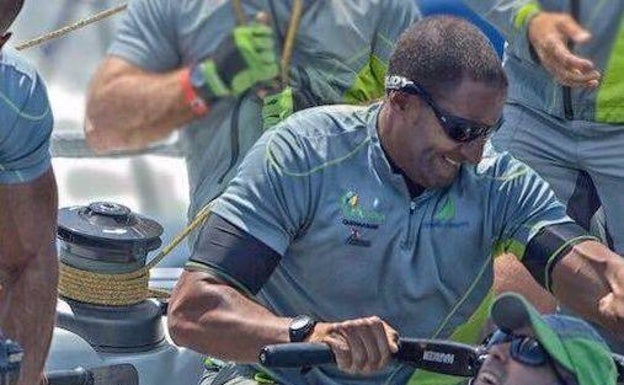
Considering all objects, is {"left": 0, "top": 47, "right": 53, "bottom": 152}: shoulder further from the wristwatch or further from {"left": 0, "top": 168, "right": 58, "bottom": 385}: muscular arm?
the wristwatch

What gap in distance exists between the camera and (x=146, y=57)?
585 centimetres

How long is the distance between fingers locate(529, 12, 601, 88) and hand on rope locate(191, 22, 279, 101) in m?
0.76

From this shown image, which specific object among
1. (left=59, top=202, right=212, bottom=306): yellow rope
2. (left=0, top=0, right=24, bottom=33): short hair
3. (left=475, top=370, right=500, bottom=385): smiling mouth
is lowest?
(left=59, top=202, right=212, bottom=306): yellow rope

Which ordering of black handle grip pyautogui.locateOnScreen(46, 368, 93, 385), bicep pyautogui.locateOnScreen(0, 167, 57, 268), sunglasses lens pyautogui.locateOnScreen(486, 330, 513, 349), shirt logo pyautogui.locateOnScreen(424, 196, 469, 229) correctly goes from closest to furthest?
sunglasses lens pyautogui.locateOnScreen(486, 330, 513, 349) → black handle grip pyautogui.locateOnScreen(46, 368, 93, 385) → shirt logo pyautogui.locateOnScreen(424, 196, 469, 229) → bicep pyautogui.locateOnScreen(0, 167, 57, 268)

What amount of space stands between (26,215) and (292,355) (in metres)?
1.09

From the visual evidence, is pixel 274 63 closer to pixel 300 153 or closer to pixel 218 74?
pixel 218 74

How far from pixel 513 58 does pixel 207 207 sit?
1064 mm

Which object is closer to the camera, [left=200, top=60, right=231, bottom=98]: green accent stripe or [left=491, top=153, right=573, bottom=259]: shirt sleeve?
[left=491, top=153, right=573, bottom=259]: shirt sleeve

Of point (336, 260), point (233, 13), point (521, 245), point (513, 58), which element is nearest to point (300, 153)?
point (336, 260)

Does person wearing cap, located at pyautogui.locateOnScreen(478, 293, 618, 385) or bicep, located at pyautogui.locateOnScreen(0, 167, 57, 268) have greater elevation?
person wearing cap, located at pyautogui.locateOnScreen(478, 293, 618, 385)

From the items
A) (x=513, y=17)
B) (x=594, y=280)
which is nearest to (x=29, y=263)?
(x=594, y=280)

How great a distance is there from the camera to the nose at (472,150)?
4938 millimetres

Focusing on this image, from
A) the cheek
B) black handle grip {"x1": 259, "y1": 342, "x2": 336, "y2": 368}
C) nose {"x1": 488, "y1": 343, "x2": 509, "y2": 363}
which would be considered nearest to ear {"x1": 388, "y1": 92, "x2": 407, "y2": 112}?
black handle grip {"x1": 259, "y1": 342, "x2": 336, "y2": 368}

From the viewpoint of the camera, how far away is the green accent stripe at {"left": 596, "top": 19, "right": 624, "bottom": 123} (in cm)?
612
